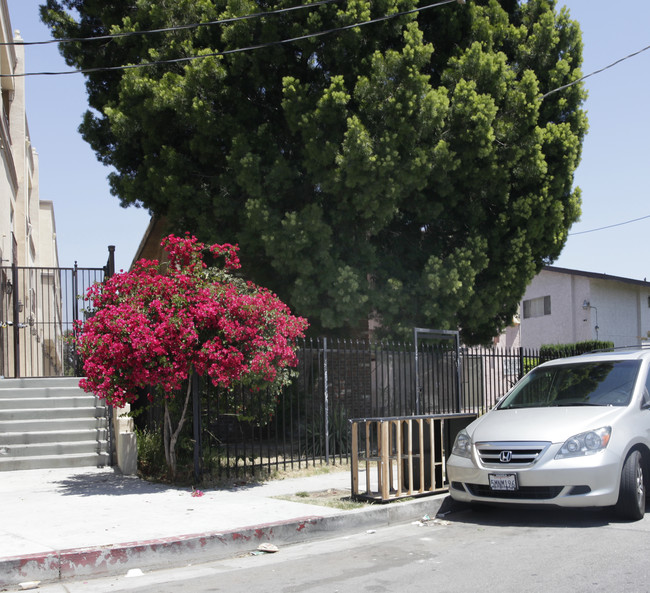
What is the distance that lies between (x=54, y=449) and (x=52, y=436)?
31cm

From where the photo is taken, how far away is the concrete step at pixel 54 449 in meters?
11.9

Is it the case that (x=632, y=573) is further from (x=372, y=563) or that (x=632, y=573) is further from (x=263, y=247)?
(x=263, y=247)

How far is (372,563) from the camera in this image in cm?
653

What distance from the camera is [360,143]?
520 inches

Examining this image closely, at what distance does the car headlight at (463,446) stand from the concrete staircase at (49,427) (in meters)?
6.32

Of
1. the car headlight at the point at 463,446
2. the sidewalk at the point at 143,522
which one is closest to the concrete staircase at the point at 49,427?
the sidewalk at the point at 143,522

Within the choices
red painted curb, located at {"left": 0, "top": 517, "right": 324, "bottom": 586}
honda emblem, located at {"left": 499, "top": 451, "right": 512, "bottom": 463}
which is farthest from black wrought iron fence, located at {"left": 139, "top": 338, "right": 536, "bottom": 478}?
red painted curb, located at {"left": 0, "top": 517, "right": 324, "bottom": 586}

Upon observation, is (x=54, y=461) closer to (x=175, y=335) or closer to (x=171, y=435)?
(x=171, y=435)

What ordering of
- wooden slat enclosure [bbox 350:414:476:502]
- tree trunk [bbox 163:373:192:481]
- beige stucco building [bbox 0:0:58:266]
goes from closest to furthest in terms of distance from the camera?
wooden slat enclosure [bbox 350:414:476:502] < tree trunk [bbox 163:373:192:481] < beige stucco building [bbox 0:0:58:266]

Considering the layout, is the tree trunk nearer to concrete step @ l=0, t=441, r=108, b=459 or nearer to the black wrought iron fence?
the black wrought iron fence

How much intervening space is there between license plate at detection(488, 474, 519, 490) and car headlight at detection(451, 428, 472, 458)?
0.45 m

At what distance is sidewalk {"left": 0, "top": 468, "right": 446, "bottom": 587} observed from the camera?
651cm

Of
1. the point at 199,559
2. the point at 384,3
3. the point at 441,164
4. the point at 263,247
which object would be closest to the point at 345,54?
the point at 384,3

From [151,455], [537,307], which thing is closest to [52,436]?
[151,455]
